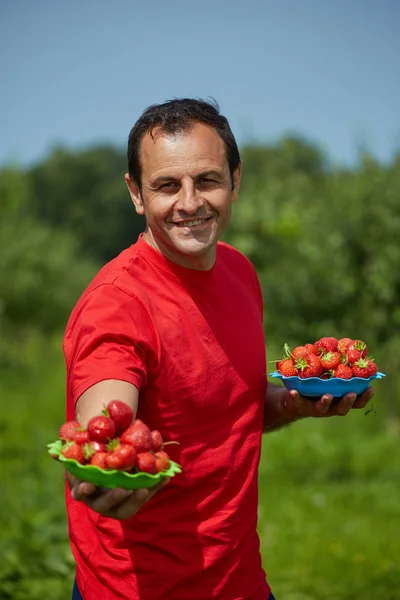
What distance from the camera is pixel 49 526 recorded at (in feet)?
16.7

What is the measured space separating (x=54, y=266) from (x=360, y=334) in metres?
10.9

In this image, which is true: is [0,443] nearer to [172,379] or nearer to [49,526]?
[49,526]

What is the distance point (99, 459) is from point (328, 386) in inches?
36.5

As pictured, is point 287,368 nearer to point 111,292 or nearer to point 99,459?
point 111,292

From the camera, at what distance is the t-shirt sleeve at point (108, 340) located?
203 centimetres

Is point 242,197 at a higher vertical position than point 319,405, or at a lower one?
lower

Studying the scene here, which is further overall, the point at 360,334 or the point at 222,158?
the point at 360,334

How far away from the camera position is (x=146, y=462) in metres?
1.85

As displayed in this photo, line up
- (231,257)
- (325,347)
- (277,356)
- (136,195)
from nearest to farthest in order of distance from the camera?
(136,195)
(325,347)
(231,257)
(277,356)

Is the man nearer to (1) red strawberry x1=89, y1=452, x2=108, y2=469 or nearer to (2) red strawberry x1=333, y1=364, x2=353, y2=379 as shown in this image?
(2) red strawberry x1=333, y1=364, x2=353, y2=379

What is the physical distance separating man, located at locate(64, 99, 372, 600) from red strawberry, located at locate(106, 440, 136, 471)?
33 cm

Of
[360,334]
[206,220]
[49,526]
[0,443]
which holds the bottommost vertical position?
[0,443]

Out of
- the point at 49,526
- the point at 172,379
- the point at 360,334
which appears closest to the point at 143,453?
the point at 172,379

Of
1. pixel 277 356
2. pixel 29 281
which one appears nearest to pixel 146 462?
pixel 277 356
